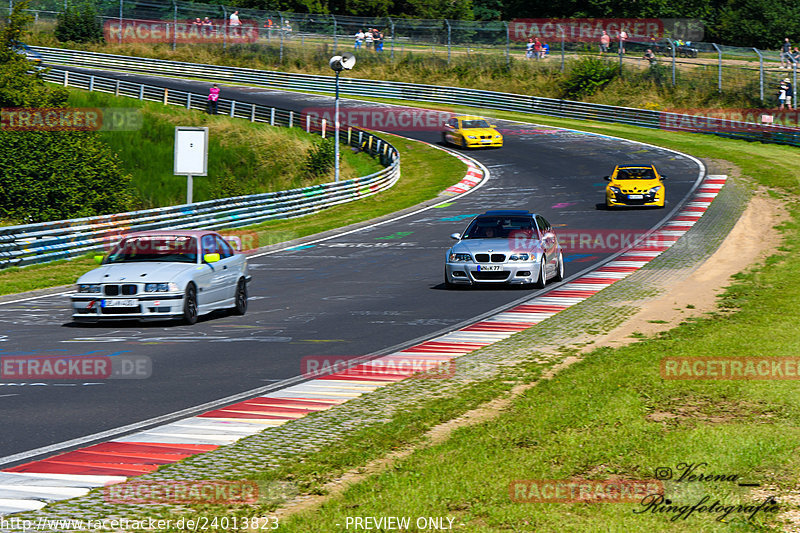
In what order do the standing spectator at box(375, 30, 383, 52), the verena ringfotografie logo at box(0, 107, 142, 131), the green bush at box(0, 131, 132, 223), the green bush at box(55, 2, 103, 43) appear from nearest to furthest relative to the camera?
the green bush at box(0, 131, 132, 223)
the verena ringfotografie logo at box(0, 107, 142, 131)
the standing spectator at box(375, 30, 383, 52)
the green bush at box(55, 2, 103, 43)

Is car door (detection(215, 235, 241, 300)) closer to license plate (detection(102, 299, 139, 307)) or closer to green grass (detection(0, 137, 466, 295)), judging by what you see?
license plate (detection(102, 299, 139, 307))

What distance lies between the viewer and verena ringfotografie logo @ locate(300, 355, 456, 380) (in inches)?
441

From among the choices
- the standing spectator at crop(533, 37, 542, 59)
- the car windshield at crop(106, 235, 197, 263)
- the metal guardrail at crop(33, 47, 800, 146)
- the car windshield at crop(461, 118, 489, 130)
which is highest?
the standing spectator at crop(533, 37, 542, 59)

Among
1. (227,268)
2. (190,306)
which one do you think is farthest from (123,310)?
(227,268)

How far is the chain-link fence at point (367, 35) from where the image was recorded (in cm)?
6144

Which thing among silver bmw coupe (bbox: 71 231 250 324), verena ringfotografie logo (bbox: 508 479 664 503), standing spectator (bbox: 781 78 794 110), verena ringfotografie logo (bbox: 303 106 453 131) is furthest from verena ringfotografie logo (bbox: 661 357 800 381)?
verena ringfotografie logo (bbox: 303 106 453 131)

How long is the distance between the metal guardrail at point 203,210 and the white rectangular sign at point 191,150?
1.63m

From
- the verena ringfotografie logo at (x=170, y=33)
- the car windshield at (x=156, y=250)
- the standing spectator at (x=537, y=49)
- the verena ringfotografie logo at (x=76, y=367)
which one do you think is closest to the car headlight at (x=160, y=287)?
the car windshield at (x=156, y=250)

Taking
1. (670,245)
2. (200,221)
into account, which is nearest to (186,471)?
(670,245)

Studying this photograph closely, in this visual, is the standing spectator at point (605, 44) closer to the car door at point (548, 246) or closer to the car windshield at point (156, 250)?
the car door at point (548, 246)

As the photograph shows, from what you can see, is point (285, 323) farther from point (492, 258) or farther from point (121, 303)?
point (492, 258)

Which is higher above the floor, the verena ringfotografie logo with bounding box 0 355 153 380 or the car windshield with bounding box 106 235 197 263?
the car windshield with bounding box 106 235 197 263

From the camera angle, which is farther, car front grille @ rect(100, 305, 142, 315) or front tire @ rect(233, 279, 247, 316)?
front tire @ rect(233, 279, 247, 316)

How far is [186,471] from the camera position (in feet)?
23.6
